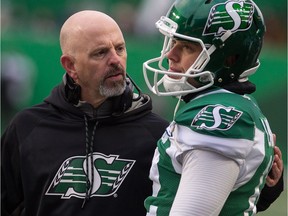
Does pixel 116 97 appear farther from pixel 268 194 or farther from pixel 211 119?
pixel 211 119

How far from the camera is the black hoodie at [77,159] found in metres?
3.76

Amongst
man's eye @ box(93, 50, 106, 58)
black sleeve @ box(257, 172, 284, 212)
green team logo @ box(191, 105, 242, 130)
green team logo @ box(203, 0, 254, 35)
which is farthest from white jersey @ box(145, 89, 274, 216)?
→ man's eye @ box(93, 50, 106, 58)

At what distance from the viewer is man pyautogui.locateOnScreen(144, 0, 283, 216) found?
2.83 metres

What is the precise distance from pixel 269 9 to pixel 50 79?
3.56 meters

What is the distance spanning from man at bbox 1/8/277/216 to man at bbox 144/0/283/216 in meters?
0.63

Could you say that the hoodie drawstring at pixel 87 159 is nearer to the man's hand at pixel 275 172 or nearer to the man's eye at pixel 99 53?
the man's eye at pixel 99 53

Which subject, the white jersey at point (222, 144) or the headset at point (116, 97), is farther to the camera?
the headset at point (116, 97)

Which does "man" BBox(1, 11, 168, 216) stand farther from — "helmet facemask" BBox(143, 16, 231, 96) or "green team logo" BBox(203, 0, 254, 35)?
"green team logo" BBox(203, 0, 254, 35)

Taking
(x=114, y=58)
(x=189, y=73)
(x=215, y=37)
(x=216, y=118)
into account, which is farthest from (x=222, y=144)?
(x=114, y=58)

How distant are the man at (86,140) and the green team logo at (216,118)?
3.03 feet

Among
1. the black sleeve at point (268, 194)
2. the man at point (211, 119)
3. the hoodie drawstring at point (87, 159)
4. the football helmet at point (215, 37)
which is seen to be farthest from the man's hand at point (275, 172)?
the hoodie drawstring at point (87, 159)

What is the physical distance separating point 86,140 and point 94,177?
19 cm

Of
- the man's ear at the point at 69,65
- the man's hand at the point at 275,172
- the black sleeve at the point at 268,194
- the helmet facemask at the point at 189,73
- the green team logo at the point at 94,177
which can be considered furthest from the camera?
the man's ear at the point at 69,65

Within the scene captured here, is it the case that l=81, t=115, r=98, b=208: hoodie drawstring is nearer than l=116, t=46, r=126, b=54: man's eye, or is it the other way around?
l=81, t=115, r=98, b=208: hoodie drawstring
